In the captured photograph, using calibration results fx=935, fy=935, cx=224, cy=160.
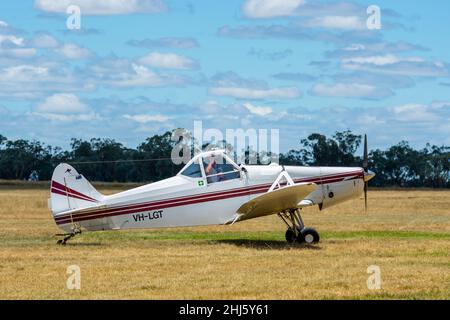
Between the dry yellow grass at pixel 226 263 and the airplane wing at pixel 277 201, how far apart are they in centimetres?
65

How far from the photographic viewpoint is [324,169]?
763 inches

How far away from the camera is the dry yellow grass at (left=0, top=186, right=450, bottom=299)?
39.6 ft

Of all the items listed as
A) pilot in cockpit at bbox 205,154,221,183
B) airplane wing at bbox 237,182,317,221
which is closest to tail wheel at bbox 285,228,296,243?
airplane wing at bbox 237,182,317,221

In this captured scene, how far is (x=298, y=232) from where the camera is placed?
62.0 feet

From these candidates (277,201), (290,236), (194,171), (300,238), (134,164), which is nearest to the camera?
(277,201)

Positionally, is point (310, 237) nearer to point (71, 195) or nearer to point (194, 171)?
point (194, 171)

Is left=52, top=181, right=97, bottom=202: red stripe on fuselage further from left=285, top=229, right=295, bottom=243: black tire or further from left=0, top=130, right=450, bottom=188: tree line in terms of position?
left=0, top=130, right=450, bottom=188: tree line

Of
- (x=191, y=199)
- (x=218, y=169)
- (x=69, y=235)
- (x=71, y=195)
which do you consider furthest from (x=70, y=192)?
(x=218, y=169)

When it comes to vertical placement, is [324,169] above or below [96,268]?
above

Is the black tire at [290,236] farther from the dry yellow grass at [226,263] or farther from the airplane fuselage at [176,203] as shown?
the airplane fuselage at [176,203]

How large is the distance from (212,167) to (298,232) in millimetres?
2197
